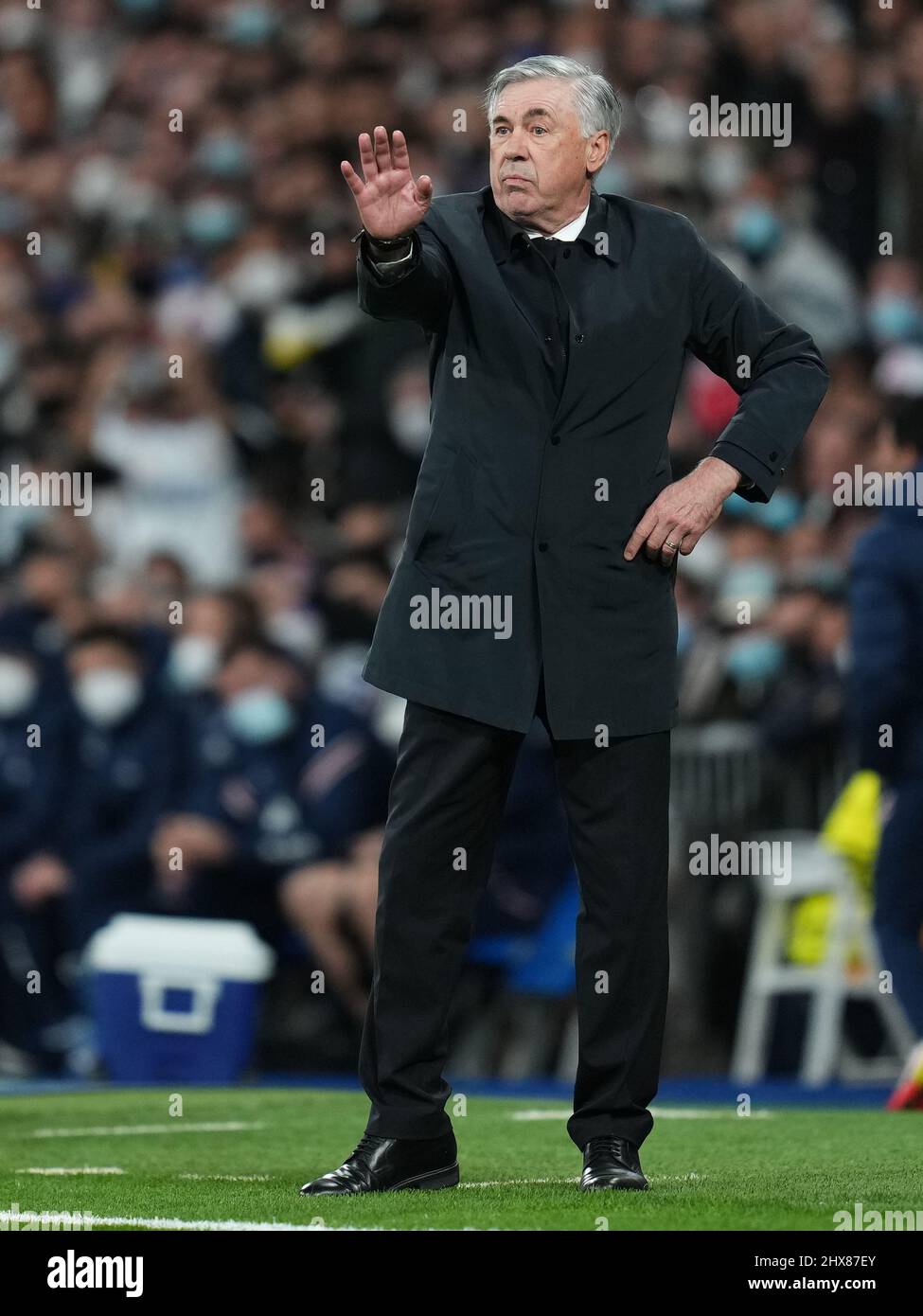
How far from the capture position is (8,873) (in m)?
8.98

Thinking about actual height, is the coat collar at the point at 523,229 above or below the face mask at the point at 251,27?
below

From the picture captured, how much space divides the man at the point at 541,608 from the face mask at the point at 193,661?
16.5ft

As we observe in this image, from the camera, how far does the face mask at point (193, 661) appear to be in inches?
349

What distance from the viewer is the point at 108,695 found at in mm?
8945

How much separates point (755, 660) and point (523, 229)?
4234mm

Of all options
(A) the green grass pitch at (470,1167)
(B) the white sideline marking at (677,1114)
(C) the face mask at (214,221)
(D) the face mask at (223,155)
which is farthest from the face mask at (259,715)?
(D) the face mask at (223,155)

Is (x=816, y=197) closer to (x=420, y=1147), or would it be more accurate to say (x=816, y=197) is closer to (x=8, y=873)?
(x=8, y=873)

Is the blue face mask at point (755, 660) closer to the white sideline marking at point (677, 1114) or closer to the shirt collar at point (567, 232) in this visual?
the white sideline marking at point (677, 1114)

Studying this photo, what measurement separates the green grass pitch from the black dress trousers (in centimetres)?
18

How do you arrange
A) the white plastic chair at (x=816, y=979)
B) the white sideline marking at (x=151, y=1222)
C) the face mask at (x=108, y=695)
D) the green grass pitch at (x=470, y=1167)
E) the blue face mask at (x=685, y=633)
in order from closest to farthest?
the white sideline marking at (x=151, y=1222) < the green grass pitch at (x=470, y=1167) < the white plastic chair at (x=816, y=979) < the blue face mask at (x=685, y=633) < the face mask at (x=108, y=695)

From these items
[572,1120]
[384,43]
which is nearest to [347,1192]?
[572,1120]

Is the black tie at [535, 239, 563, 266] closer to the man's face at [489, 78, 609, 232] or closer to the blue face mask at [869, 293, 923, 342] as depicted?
the man's face at [489, 78, 609, 232]

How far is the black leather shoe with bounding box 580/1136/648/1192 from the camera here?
3.76 m
